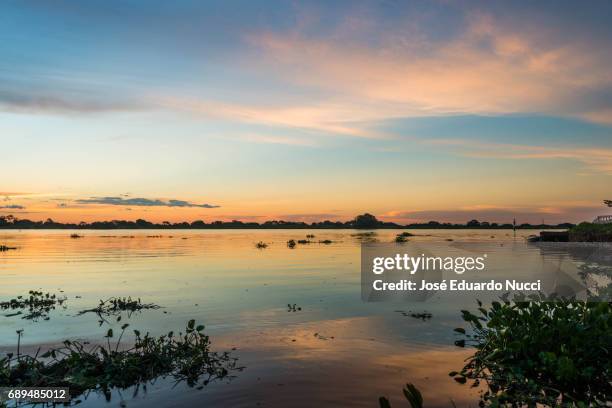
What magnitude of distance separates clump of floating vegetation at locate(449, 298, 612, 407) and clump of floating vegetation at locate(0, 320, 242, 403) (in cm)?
628

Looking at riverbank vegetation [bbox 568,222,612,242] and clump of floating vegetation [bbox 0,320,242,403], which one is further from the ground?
riverbank vegetation [bbox 568,222,612,242]

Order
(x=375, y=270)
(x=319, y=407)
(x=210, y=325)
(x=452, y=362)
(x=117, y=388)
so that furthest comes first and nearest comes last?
(x=375, y=270) < (x=210, y=325) < (x=452, y=362) < (x=117, y=388) < (x=319, y=407)

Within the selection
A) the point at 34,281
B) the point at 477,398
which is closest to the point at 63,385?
the point at 477,398

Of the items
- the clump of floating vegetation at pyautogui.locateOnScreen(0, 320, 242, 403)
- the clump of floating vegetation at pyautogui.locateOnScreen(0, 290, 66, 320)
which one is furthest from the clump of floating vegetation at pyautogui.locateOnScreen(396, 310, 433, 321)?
the clump of floating vegetation at pyautogui.locateOnScreen(0, 290, 66, 320)

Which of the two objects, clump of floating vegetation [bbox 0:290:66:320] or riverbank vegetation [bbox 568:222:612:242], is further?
riverbank vegetation [bbox 568:222:612:242]

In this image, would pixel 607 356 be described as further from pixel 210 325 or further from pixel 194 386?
pixel 210 325

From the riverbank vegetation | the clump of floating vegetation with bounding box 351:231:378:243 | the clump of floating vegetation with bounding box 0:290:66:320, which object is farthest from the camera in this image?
the clump of floating vegetation with bounding box 351:231:378:243

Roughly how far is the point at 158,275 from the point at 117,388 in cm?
2548

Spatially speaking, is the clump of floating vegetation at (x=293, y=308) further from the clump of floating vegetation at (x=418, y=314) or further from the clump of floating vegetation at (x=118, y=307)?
the clump of floating vegetation at (x=118, y=307)

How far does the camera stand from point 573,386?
9.61m

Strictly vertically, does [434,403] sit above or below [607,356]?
below

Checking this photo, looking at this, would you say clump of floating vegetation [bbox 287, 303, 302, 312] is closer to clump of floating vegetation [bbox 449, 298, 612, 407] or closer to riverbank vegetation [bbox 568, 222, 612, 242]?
clump of floating vegetation [bbox 449, 298, 612, 407]

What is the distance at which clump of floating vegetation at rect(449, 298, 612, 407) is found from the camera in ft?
30.0

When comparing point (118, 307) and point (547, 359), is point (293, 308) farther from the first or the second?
point (547, 359)
